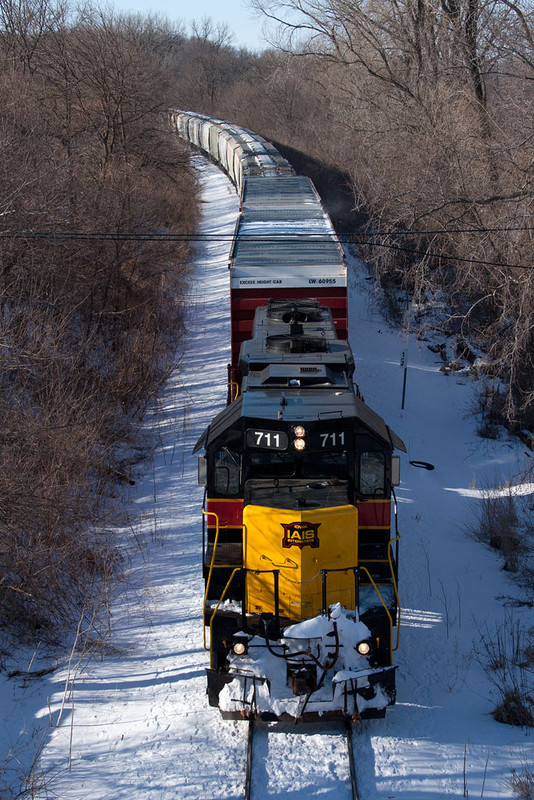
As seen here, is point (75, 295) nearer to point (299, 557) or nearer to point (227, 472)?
point (227, 472)

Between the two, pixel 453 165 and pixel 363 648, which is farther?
pixel 453 165

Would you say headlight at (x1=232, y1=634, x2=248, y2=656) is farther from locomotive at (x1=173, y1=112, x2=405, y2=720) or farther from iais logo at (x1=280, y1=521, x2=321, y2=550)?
iais logo at (x1=280, y1=521, x2=321, y2=550)

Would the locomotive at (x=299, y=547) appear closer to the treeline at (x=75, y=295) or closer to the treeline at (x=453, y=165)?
the treeline at (x=75, y=295)

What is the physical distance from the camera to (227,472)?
7824 millimetres

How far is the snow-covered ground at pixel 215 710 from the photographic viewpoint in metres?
6.50

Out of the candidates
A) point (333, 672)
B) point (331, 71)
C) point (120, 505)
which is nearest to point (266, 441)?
point (333, 672)

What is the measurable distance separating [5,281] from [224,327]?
7.29 metres

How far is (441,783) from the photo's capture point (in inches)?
253

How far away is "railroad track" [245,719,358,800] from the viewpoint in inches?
251

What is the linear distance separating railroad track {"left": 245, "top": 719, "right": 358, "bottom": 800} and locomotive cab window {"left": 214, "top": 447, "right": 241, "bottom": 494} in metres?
2.28

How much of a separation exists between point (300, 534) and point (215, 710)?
6.63ft

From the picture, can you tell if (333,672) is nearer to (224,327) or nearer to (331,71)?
(224,327)

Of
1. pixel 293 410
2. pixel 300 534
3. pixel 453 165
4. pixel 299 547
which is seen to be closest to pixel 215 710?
pixel 299 547

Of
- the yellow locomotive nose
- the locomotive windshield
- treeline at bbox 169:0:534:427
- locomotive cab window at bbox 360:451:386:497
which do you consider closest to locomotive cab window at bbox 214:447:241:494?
the locomotive windshield
